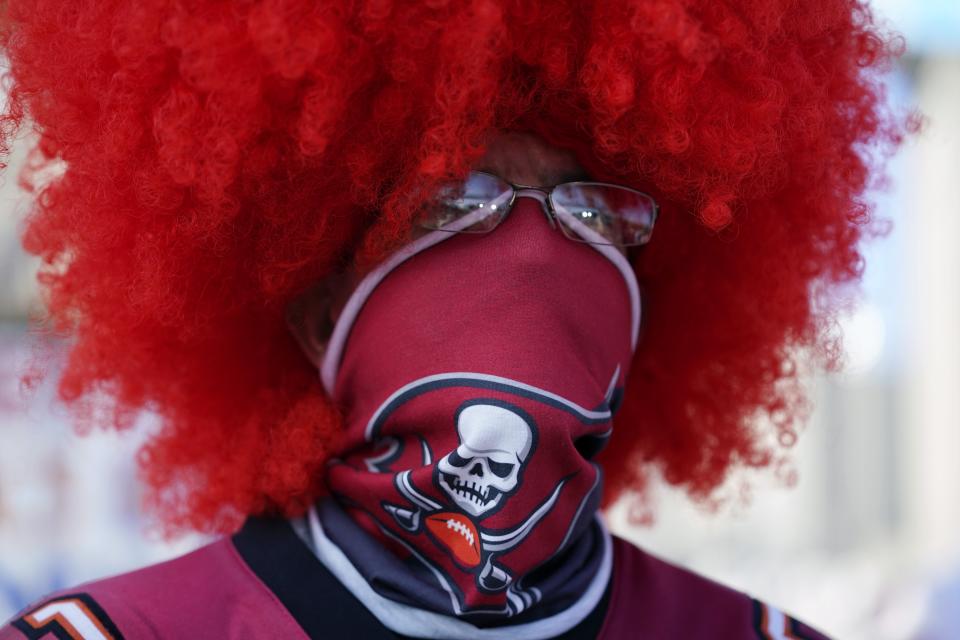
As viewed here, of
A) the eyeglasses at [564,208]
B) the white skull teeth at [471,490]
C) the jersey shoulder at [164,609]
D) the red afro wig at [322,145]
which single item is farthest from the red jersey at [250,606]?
the eyeglasses at [564,208]

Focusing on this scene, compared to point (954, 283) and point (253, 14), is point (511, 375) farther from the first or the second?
point (954, 283)

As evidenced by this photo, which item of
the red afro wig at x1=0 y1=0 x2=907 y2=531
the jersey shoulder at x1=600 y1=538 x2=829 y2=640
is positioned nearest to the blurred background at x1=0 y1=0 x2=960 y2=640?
the jersey shoulder at x1=600 y1=538 x2=829 y2=640

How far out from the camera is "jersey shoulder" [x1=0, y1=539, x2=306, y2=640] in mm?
1394

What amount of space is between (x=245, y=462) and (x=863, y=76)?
1.31 metres

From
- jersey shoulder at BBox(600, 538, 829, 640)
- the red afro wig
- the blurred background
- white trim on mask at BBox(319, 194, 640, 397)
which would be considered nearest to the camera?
the red afro wig

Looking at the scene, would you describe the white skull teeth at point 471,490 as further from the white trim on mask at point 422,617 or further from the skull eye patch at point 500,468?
the white trim on mask at point 422,617

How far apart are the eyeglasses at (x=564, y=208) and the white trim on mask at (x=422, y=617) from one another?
50 cm

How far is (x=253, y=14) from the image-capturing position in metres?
1.28

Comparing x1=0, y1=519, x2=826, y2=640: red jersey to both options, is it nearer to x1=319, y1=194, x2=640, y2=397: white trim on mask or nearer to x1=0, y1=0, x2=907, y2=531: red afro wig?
x1=0, y1=0, x2=907, y2=531: red afro wig

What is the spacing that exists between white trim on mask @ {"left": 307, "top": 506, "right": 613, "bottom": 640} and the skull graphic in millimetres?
171

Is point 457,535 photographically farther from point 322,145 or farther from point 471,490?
point 322,145

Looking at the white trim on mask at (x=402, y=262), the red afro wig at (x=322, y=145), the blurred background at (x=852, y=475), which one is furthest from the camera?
the blurred background at (x=852, y=475)

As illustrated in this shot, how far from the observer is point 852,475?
6277mm

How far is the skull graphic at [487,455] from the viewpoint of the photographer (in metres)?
1.35
